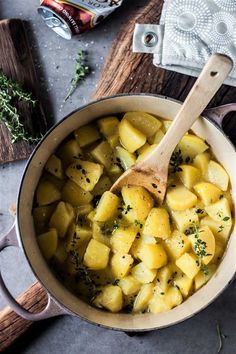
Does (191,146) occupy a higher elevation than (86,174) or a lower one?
higher

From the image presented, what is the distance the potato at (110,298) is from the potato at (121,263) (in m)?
0.05

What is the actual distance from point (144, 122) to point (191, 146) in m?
0.17

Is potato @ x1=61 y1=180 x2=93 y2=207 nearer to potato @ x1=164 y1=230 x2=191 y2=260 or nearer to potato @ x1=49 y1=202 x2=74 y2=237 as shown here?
potato @ x1=49 y1=202 x2=74 y2=237

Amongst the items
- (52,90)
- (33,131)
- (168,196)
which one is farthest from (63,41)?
(168,196)

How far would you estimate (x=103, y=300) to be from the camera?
6.70 feet

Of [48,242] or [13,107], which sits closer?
[48,242]

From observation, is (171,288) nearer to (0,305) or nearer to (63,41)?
(0,305)

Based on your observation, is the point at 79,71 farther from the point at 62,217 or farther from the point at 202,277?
the point at 202,277

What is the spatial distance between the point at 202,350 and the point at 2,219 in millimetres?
→ 855

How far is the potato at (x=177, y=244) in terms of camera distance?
1.99m

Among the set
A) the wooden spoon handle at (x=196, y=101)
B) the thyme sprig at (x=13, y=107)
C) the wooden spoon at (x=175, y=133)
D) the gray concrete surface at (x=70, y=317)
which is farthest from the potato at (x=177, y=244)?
the thyme sprig at (x=13, y=107)

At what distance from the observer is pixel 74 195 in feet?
6.68

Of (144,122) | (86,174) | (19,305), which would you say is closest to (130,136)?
(144,122)

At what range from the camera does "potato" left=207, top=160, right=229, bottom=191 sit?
204cm
